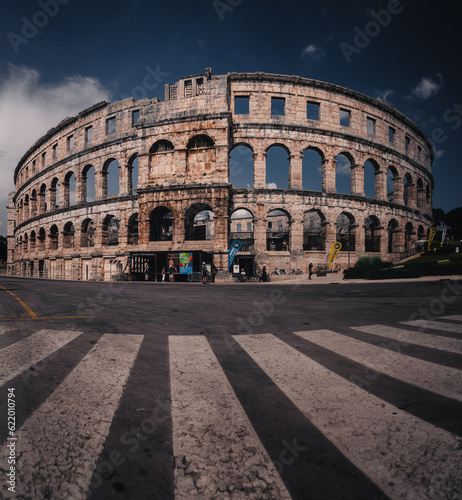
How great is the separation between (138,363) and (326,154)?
26870mm

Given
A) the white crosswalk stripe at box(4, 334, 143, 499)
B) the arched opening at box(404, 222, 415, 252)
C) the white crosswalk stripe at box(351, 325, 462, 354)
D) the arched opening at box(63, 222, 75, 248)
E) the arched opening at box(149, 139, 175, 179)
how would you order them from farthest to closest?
the arched opening at box(404, 222, 415, 252) → the arched opening at box(63, 222, 75, 248) → the arched opening at box(149, 139, 175, 179) → the white crosswalk stripe at box(351, 325, 462, 354) → the white crosswalk stripe at box(4, 334, 143, 499)

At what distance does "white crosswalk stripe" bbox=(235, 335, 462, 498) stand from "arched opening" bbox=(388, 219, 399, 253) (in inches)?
1216

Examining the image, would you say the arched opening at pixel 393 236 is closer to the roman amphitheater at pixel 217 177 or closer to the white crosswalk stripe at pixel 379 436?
the roman amphitheater at pixel 217 177

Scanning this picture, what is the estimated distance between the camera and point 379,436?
1.60 metres

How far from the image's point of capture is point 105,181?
1080 inches

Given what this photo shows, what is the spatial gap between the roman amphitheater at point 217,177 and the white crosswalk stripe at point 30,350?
16401mm

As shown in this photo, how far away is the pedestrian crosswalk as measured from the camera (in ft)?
4.07

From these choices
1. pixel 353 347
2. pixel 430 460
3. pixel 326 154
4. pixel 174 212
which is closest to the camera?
pixel 430 460

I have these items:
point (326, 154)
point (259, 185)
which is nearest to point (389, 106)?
point (326, 154)

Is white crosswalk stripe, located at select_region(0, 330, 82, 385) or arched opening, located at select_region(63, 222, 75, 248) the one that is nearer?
white crosswalk stripe, located at select_region(0, 330, 82, 385)

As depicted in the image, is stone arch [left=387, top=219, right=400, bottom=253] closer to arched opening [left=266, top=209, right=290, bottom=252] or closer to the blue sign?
arched opening [left=266, top=209, right=290, bottom=252]

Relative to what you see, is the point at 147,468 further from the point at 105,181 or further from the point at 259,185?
the point at 105,181

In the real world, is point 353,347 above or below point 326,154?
below

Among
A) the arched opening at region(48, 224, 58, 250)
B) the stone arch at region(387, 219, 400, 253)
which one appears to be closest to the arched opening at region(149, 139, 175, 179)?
the arched opening at region(48, 224, 58, 250)
